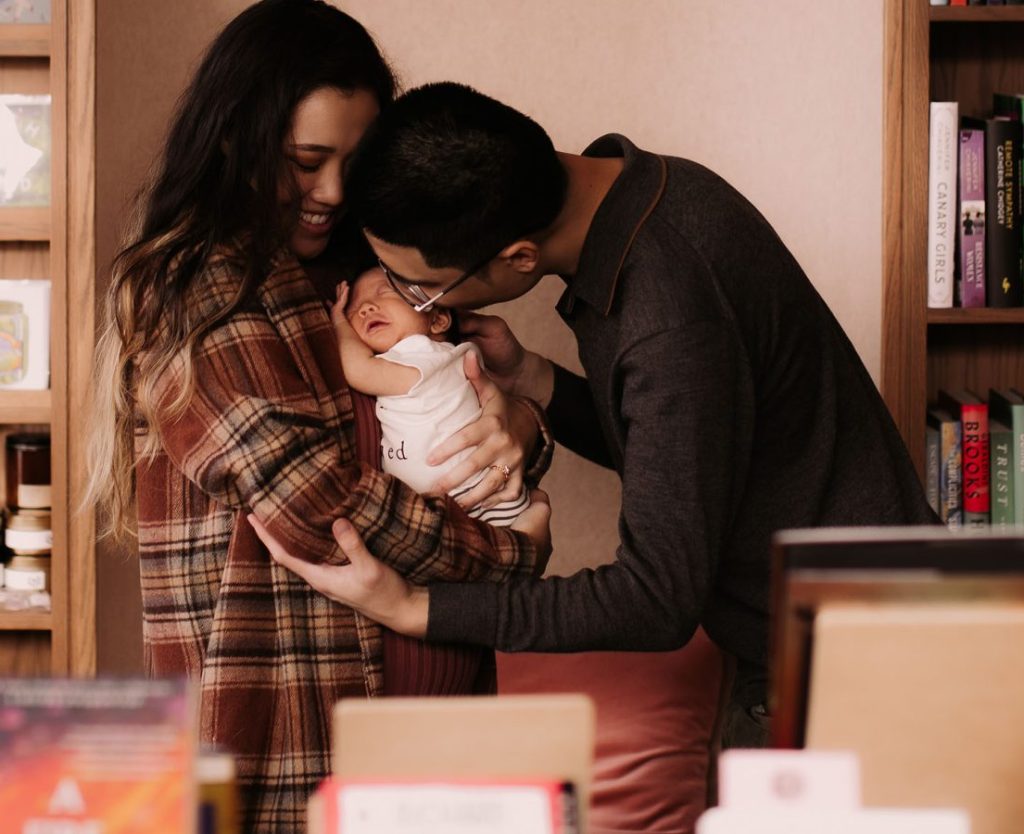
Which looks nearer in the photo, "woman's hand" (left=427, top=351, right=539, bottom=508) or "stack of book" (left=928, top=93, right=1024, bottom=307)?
"woman's hand" (left=427, top=351, right=539, bottom=508)

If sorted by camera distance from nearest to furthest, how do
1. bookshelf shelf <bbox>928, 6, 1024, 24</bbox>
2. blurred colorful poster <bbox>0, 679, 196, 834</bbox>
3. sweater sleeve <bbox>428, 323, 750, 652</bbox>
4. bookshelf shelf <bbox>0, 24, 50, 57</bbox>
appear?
1. blurred colorful poster <bbox>0, 679, 196, 834</bbox>
2. sweater sleeve <bbox>428, 323, 750, 652</bbox>
3. bookshelf shelf <bbox>0, 24, 50, 57</bbox>
4. bookshelf shelf <bbox>928, 6, 1024, 24</bbox>

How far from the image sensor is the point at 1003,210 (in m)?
2.27

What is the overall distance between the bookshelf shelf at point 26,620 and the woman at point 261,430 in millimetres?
530

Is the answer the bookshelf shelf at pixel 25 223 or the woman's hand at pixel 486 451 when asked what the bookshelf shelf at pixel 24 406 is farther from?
the woman's hand at pixel 486 451

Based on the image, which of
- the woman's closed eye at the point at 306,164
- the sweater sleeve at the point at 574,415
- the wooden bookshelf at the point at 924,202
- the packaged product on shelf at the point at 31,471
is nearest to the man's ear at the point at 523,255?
the woman's closed eye at the point at 306,164

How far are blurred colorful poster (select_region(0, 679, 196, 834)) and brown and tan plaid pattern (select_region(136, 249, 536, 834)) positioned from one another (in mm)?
728

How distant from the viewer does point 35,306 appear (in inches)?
86.2

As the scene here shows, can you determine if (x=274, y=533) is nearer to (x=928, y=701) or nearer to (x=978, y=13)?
(x=928, y=701)

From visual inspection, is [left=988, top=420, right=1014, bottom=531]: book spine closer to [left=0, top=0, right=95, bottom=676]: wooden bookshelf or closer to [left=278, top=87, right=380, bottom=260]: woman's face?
[left=278, top=87, right=380, bottom=260]: woman's face

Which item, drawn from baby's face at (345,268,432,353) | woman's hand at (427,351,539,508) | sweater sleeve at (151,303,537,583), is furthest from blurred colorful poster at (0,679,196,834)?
baby's face at (345,268,432,353)

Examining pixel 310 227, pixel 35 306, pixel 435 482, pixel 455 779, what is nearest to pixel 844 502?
pixel 435 482

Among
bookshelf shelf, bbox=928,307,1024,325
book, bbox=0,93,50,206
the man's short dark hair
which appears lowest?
bookshelf shelf, bbox=928,307,1024,325

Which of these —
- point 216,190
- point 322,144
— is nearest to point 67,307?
point 216,190

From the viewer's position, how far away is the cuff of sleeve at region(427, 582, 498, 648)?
1.59 meters
